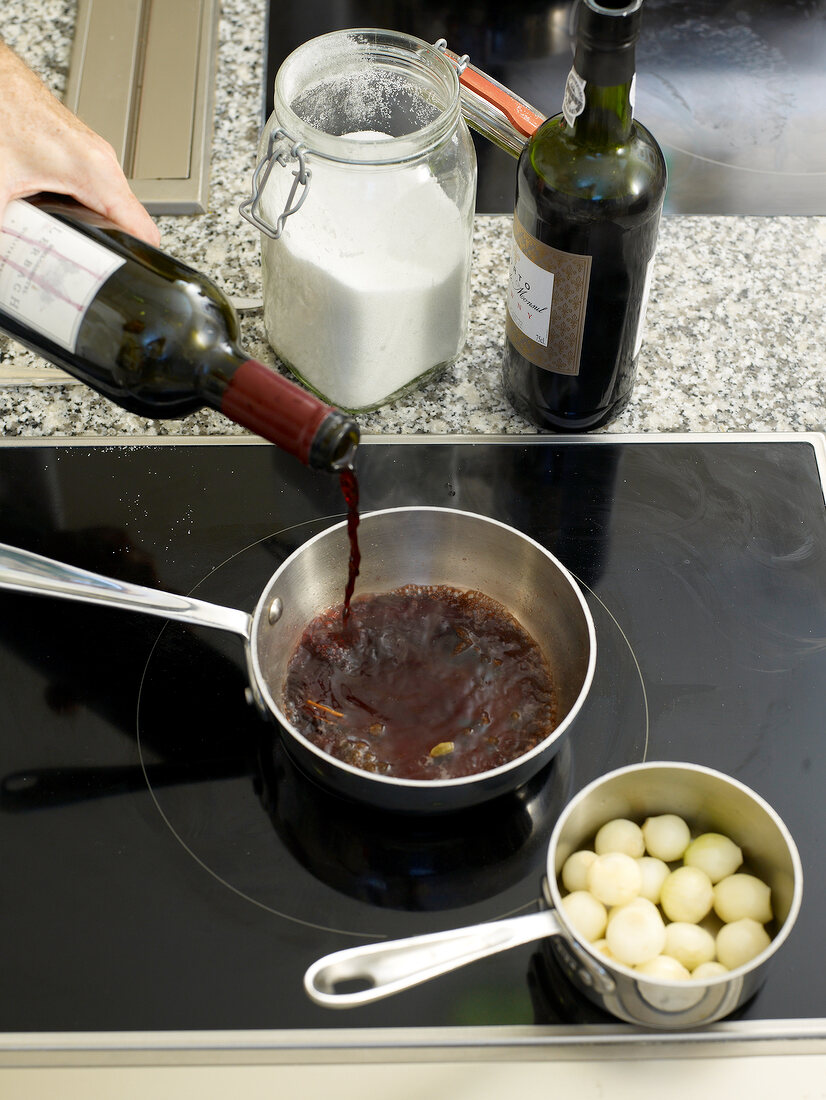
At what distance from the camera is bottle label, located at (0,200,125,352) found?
0.66 meters

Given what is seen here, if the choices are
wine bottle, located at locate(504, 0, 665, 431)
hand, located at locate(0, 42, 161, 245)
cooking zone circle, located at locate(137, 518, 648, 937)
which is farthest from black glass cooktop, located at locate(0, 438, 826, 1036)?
hand, located at locate(0, 42, 161, 245)

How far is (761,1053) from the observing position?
582 millimetres

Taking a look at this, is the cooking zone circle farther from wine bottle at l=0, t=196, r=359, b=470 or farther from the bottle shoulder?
the bottle shoulder

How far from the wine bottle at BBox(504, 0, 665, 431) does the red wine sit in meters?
0.21

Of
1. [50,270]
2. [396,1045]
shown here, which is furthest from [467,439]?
[396,1045]

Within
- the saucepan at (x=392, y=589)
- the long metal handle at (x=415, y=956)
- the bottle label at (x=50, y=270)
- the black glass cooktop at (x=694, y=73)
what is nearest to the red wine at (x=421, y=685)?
the saucepan at (x=392, y=589)

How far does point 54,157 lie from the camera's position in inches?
28.5

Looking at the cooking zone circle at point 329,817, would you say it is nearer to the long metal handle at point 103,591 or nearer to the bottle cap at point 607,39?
the long metal handle at point 103,591

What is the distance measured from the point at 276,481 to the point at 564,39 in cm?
67

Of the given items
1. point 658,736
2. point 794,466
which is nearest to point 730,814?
point 658,736

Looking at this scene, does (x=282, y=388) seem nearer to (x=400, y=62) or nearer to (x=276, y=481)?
(x=276, y=481)

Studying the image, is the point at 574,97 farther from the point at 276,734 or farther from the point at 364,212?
the point at 276,734

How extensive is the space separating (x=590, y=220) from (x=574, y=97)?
3.1 inches

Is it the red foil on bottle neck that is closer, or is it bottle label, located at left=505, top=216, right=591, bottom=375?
the red foil on bottle neck
